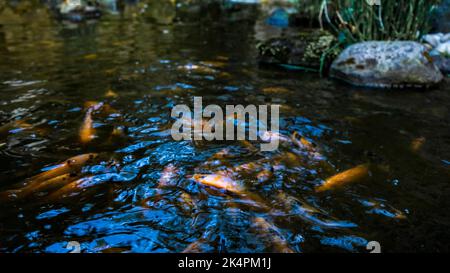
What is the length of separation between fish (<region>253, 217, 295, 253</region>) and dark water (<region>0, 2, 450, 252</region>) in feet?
0.04

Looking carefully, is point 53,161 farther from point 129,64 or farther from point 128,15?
point 128,15

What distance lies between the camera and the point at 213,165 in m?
4.38

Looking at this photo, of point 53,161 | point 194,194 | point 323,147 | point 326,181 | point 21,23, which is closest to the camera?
point 194,194

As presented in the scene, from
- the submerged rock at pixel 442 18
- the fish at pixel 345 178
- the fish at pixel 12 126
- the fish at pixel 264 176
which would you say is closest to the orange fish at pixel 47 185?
the fish at pixel 12 126

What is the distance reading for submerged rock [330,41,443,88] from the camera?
7410 mm

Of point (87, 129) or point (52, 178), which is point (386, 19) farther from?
point (52, 178)

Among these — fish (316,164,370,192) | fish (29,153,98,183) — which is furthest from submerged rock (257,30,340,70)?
fish (29,153,98,183)

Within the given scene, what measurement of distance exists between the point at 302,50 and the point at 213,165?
5443 millimetres

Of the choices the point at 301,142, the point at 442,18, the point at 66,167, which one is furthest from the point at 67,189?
the point at 442,18

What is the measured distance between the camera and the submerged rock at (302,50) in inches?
340

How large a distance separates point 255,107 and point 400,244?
349 centimetres

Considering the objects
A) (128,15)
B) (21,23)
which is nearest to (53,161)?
(21,23)

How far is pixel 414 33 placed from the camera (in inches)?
330

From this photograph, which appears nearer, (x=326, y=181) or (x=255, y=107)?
(x=326, y=181)
